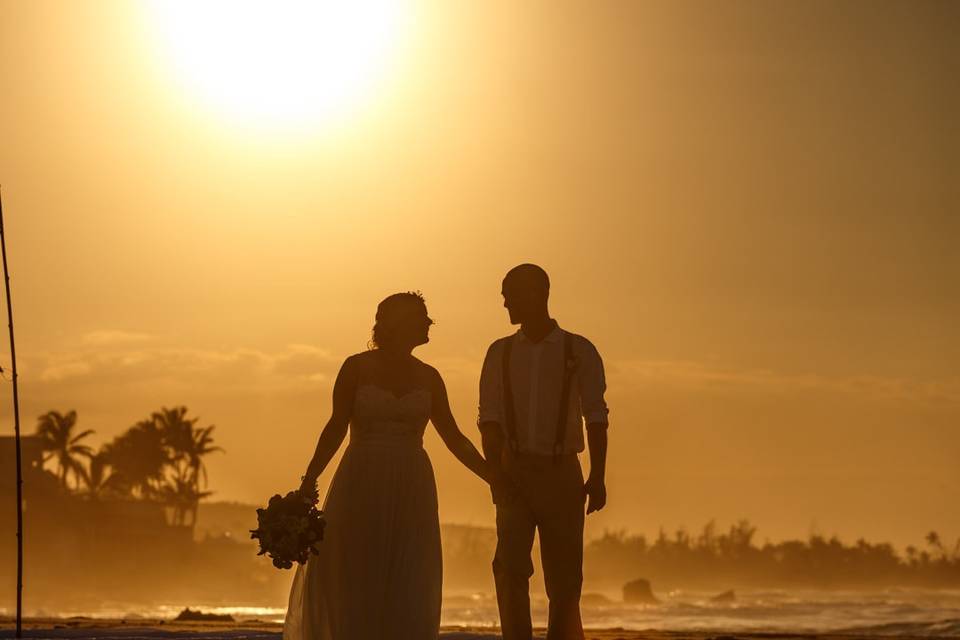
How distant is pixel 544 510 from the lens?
1105 centimetres

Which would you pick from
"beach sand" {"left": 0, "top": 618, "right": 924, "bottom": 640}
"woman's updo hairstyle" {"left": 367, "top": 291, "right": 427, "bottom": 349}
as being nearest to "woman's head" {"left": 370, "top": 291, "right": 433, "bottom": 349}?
"woman's updo hairstyle" {"left": 367, "top": 291, "right": 427, "bottom": 349}

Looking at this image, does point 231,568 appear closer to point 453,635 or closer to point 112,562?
point 112,562

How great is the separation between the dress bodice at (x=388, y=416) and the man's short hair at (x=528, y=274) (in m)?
1.58

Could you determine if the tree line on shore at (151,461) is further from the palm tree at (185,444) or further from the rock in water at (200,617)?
the rock in water at (200,617)

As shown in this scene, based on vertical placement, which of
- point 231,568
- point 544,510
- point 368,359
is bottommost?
point 231,568

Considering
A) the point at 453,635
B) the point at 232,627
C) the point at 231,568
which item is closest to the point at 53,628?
the point at 232,627

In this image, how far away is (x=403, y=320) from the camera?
12148 millimetres

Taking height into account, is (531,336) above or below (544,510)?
above

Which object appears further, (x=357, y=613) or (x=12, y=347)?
(x=12, y=347)

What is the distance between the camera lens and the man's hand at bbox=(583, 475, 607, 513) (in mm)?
10867

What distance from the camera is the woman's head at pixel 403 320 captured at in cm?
1210

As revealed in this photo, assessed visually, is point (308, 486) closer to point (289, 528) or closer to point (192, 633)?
point (289, 528)

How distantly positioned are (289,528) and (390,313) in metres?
1.73

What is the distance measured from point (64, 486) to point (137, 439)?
35.4ft
